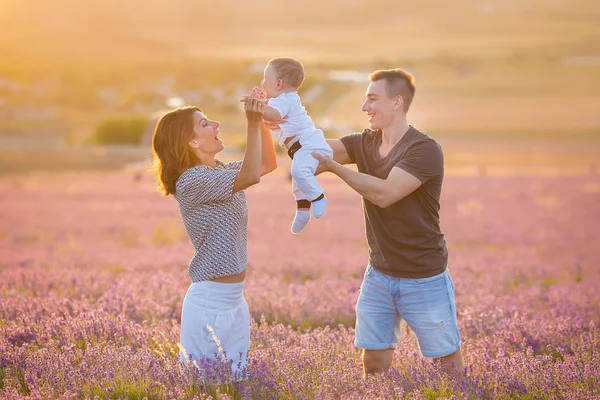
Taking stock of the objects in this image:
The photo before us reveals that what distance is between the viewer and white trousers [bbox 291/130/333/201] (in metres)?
4.80

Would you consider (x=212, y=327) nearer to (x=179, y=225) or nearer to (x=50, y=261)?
(x=50, y=261)

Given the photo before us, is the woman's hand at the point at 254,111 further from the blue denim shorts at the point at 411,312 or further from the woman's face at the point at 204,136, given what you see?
the blue denim shorts at the point at 411,312

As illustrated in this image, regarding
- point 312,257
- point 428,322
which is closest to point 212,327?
point 428,322

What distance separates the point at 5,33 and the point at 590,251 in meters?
186

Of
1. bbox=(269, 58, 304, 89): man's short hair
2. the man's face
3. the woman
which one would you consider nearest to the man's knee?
the woman

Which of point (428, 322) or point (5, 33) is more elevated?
point (5, 33)

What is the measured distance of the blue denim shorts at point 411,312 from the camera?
4699 millimetres

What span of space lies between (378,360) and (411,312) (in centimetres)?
41

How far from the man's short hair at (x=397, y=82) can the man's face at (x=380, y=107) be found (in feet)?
0.09

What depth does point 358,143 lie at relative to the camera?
509cm

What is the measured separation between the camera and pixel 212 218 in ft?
14.8

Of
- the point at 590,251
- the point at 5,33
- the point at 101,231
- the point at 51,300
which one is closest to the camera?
the point at 51,300

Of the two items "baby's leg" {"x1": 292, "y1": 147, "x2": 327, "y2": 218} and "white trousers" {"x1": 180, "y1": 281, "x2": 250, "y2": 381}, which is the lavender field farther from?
"baby's leg" {"x1": 292, "y1": 147, "x2": 327, "y2": 218}

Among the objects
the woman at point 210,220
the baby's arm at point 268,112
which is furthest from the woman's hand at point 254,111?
the baby's arm at point 268,112
